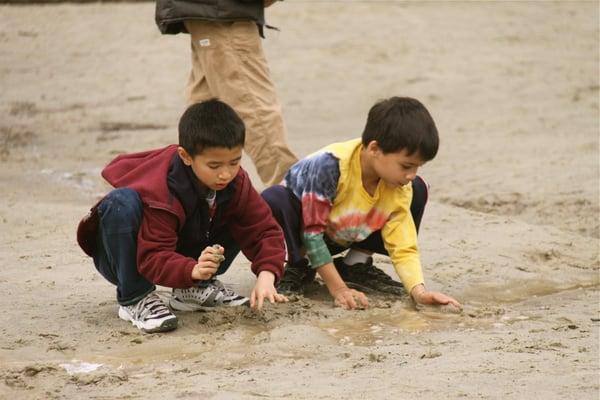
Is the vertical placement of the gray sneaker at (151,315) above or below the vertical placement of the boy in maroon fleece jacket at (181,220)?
below

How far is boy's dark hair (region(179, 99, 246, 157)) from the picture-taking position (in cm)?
387

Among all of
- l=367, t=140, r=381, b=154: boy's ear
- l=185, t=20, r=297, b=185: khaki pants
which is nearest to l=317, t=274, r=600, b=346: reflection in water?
l=367, t=140, r=381, b=154: boy's ear

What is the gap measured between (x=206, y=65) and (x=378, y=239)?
57.9 inches

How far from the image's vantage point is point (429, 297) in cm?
438

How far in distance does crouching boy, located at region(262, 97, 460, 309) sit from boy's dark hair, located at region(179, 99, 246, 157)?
23.6 inches

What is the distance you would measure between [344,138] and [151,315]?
4366 millimetres

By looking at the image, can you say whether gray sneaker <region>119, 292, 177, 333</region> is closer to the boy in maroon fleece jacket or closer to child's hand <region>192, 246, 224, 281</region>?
the boy in maroon fleece jacket

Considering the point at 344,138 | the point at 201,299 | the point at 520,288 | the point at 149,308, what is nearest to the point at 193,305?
the point at 201,299

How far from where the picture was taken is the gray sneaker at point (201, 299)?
4266 mm

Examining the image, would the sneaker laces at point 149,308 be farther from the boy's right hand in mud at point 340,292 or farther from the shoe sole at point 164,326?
the boy's right hand in mud at point 340,292

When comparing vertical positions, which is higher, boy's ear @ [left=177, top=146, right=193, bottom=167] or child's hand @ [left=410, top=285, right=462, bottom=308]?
boy's ear @ [left=177, top=146, right=193, bottom=167]

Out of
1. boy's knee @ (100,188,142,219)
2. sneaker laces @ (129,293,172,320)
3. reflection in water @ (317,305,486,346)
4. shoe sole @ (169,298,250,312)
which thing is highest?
boy's knee @ (100,188,142,219)

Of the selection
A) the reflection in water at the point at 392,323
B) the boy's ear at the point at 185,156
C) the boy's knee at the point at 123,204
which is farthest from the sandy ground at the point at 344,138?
the boy's ear at the point at 185,156

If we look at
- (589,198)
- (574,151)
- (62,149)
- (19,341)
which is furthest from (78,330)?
(574,151)
